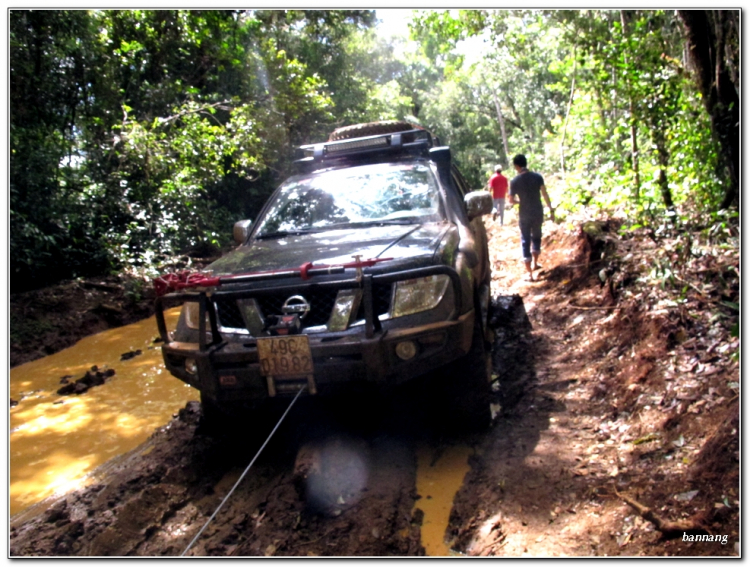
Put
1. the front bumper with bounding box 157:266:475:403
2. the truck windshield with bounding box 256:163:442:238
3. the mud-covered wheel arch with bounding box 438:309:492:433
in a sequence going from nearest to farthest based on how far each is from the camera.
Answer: the front bumper with bounding box 157:266:475:403, the mud-covered wheel arch with bounding box 438:309:492:433, the truck windshield with bounding box 256:163:442:238

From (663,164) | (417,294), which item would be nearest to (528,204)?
(663,164)

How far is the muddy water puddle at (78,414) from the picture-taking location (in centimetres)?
423

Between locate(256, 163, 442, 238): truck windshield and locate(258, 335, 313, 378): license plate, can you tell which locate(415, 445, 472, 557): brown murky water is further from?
locate(256, 163, 442, 238): truck windshield

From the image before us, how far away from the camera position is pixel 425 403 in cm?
403

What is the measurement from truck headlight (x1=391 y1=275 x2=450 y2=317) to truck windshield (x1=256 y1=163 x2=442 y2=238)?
1.07 m

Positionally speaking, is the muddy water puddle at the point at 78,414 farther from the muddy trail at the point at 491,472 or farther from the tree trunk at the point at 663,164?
the tree trunk at the point at 663,164

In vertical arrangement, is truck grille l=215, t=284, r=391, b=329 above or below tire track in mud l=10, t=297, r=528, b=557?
above

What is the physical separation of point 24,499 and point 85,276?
7.51 metres

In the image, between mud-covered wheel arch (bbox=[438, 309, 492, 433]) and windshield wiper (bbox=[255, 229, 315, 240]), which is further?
windshield wiper (bbox=[255, 229, 315, 240])

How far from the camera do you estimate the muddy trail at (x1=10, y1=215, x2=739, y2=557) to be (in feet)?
9.28

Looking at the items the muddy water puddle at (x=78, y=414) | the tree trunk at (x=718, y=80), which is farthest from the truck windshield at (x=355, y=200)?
the tree trunk at (x=718, y=80)

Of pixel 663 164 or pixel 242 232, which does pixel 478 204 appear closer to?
pixel 242 232

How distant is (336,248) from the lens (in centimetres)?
385

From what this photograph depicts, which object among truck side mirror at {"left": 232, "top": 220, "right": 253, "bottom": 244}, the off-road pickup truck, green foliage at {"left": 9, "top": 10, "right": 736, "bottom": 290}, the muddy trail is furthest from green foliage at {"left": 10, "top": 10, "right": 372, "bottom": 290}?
the muddy trail
